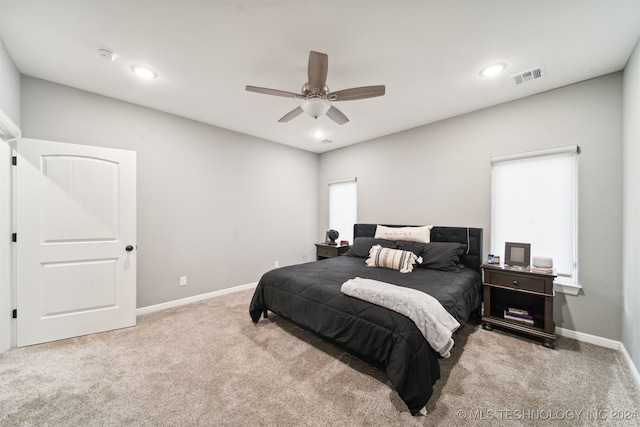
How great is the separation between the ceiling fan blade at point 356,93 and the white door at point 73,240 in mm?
2509

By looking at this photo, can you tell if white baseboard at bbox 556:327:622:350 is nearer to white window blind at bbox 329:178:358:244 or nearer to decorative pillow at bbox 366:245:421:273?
decorative pillow at bbox 366:245:421:273

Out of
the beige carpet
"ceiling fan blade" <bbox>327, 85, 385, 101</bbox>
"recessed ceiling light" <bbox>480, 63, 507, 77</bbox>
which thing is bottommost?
the beige carpet

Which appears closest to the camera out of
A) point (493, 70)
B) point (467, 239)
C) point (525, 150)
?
point (493, 70)

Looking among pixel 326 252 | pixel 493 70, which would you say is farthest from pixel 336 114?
pixel 326 252

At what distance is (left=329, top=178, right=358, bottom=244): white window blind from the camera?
4.86 m

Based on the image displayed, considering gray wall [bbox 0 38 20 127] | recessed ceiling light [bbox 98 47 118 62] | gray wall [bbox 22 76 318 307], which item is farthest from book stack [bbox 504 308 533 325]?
gray wall [bbox 0 38 20 127]

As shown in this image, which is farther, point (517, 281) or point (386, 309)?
point (517, 281)

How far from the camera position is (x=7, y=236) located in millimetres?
2301

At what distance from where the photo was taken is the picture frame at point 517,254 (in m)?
2.71

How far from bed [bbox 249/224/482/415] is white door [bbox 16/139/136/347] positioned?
165 cm

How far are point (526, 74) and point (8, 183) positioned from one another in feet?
17.0

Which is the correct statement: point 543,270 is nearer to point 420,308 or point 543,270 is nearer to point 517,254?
point 517,254

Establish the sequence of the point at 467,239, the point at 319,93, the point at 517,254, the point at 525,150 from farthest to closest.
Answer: the point at 467,239
the point at 525,150
the point at 517,254
the point at 319,93

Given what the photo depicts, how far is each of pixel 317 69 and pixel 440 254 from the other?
253cm
